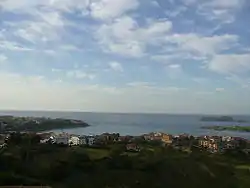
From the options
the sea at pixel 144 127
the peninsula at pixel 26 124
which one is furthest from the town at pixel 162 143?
the sea at pixel 144 127

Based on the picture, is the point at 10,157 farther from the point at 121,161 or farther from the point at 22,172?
the point at 121,161

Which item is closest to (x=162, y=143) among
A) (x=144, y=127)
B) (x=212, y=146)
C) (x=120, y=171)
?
(x=212, y=146)

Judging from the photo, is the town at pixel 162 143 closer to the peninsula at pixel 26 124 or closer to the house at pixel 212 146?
the house at pixel 212 146

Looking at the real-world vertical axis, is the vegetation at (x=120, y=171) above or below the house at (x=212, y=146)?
below

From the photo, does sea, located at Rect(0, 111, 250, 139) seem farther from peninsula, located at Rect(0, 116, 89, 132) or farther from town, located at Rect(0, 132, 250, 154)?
town, located at Rect(0, 132, 250, 154)

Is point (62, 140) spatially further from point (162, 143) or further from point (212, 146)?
point (212, 146)

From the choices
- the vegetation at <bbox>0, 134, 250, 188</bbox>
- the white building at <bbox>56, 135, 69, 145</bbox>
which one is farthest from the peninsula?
the vegetation at <bbox>0, 134, 250, 188</bbox>

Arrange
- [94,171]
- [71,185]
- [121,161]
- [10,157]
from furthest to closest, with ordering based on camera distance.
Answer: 1. [10,157]
2. [121,161]
3. [94,171]
4. [71,185]

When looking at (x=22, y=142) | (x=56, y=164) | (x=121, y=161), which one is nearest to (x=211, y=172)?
(x=121, y=161)
